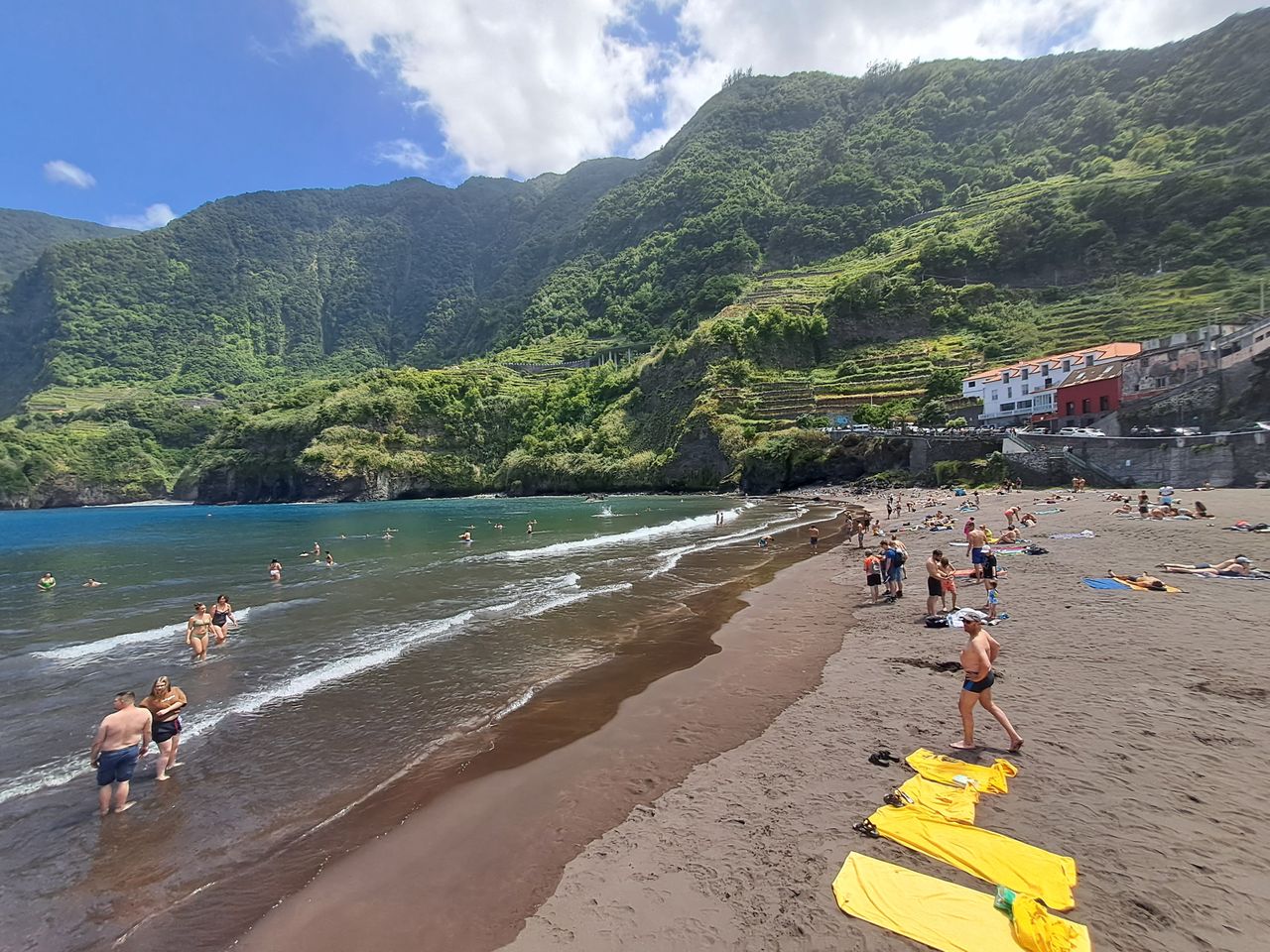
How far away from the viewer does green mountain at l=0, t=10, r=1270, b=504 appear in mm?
78688

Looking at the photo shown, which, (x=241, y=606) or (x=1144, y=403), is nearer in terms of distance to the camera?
(x=241, y=606)

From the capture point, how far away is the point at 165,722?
28.3ft

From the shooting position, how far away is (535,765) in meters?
8.18

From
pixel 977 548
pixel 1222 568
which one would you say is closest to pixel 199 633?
pixel 977 548

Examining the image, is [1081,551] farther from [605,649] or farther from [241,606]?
[241,606]

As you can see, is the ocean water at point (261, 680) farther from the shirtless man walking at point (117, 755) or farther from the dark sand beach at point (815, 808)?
the dark sand beach at point (815, 808)

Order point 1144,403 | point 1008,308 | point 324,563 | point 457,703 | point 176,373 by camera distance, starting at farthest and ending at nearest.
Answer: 1. point 176,373
2. point 1008,308
3. point 1144,403
4. point 324,563
5. point 457,703

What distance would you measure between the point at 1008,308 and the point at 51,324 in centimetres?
26808

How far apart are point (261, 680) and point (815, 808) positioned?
1191 centimetres

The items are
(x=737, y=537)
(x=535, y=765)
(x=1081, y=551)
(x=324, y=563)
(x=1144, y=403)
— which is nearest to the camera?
(x=535, y=765)

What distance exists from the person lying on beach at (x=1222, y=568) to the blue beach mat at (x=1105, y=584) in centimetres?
225

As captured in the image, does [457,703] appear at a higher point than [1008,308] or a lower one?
lower

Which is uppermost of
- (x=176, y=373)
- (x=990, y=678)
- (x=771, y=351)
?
(x=176, y=373)

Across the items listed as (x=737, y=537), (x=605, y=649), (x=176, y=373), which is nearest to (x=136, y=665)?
(x=605, y=649)
